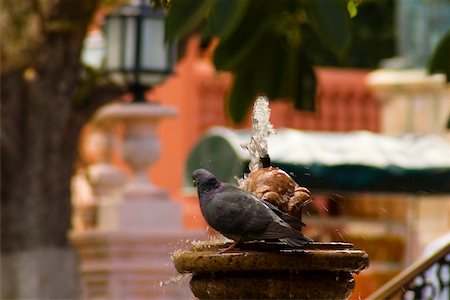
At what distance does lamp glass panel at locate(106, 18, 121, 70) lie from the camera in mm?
14459

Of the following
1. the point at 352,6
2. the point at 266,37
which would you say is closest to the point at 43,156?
the point at 266,37

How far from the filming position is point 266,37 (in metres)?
7.59

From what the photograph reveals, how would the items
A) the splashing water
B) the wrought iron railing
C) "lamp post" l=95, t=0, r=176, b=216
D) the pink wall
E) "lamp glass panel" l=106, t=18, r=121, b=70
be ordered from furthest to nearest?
the pink wall < "lamp glass panel" l=106, t=18, r=121, b=70 < "lamp post" l=95, t=0, r=176, b=216 < the wrought iron railing < the splashing water

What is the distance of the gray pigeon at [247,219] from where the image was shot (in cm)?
585

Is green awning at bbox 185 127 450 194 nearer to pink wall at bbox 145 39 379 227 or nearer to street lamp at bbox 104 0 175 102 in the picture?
street lamp at bbox 104 0 175 102

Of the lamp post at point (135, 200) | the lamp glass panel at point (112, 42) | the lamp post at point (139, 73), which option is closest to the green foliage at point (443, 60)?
the lamp post at point (135, 200)

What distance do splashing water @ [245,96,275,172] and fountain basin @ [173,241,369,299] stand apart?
87 cm

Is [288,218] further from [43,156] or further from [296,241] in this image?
[43,156]

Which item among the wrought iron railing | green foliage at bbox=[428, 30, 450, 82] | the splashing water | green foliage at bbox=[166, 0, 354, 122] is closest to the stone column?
the wrought iron railing

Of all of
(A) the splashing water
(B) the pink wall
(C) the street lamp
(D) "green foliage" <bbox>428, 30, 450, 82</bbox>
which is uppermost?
(D) "green foliage" <bbox>428, 30, 450, 82</bbox>

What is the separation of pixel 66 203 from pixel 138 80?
46.4 inches

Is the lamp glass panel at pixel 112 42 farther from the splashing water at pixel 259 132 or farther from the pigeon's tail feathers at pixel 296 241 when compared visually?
the pigeon's tail feathers at pixel 296 241

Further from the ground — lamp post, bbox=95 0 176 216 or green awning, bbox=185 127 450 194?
lamp post, bbox=95 0 176 216

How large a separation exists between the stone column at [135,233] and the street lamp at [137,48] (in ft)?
0.79
